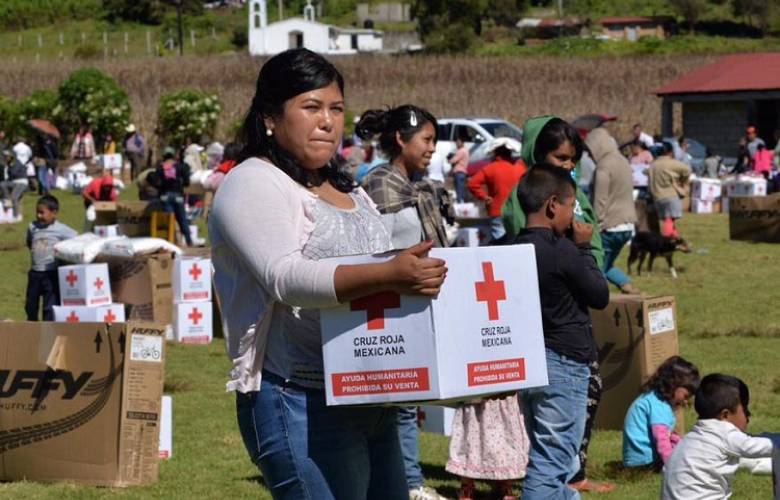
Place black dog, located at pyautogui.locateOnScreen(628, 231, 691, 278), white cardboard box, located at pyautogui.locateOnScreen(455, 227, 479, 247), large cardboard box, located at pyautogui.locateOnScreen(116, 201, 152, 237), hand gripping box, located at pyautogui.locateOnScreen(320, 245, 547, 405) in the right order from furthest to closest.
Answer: large cardboard box, located at pyautogui.locateOnScreen(116, 201, 152, 237), black dog, located at pyautogui.locateOnScreen(628, 231, 691, 278), white cardboard box, located at pyautogui.locateOnScreen(455, 227, 479, 247), hand gripping box, located at pyautogui.locateOnScreen(320, 245, 547, 405)

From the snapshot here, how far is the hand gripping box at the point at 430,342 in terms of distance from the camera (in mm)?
3180

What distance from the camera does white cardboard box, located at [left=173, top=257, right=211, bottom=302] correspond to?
41.4ft

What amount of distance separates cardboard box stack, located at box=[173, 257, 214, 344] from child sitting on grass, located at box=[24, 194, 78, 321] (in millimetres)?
1246

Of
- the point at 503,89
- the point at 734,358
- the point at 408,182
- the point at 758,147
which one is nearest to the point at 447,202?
the point at 408,182

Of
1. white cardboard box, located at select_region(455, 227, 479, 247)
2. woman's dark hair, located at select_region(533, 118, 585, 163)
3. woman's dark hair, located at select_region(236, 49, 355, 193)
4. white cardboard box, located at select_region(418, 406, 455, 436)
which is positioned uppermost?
woman's dark hair, located at select_region(236, 49, 355, 193)

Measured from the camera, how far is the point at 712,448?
18.3 feet

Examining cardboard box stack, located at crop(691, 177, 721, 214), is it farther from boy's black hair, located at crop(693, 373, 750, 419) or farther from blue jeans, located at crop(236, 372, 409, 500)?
blue jeans, located at crop(236, 372, 409, 500)

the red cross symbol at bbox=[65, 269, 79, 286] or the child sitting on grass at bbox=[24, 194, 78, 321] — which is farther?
the child sitting on grass at bbox=[24, 194, 78, 321]

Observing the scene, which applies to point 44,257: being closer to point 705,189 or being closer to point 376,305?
point 376,305

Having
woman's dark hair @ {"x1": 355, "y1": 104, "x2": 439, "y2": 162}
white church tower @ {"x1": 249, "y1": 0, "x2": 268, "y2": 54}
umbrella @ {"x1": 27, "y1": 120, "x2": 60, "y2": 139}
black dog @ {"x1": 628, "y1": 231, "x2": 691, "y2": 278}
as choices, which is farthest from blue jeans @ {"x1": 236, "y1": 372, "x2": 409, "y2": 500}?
white church tower @ {"x1": 249, "y1": 0, "x2": 268, "y2": 54}

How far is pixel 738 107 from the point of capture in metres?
43.3

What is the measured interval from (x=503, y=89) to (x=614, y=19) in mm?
56080

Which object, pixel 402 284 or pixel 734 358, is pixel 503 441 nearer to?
pixel 402 284

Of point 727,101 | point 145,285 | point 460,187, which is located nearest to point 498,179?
point 145,285
